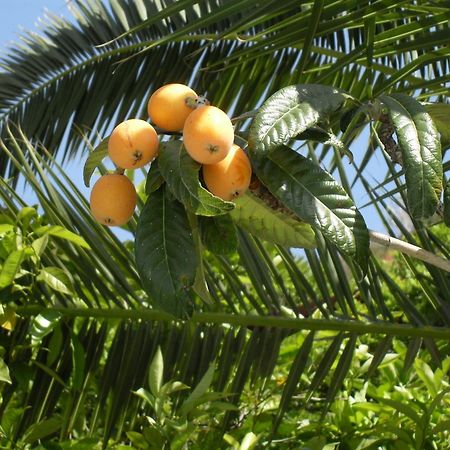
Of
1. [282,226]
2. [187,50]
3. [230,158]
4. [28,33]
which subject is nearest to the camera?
[230,158]

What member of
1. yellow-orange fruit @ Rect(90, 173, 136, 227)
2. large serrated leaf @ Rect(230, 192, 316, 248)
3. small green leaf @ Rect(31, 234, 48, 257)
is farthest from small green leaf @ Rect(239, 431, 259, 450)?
yellow-orange fruit @ Rect(90, 173, 136, 227)

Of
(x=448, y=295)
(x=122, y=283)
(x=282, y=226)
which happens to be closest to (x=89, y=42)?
(x=122, y=283)

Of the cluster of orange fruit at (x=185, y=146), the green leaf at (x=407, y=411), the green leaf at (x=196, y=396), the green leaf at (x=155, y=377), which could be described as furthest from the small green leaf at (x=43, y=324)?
the cluster of orange fruit at (x=185, y=146)

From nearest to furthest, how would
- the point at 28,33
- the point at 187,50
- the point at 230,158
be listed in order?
the point at 230,158
the point at 187,50
the point at 28,33

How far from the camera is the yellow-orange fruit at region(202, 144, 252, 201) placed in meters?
0.96

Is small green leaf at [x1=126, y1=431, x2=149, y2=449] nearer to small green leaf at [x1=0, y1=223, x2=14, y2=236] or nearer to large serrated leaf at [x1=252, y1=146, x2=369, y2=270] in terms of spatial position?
small green leaf at [x1=0, y1=223, x2=14, y2=236]

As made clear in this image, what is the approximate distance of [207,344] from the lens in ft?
7.46

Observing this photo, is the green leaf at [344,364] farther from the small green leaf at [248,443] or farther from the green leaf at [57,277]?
the green leaf at [57,277]

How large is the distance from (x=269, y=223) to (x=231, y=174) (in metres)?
0.26

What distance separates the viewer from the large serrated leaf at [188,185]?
932 mm

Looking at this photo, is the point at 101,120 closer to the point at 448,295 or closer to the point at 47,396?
the point at 47,396

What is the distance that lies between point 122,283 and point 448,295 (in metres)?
0.82

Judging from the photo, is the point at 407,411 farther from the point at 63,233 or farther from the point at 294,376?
the point at 63,233

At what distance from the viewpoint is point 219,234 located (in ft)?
3.64
